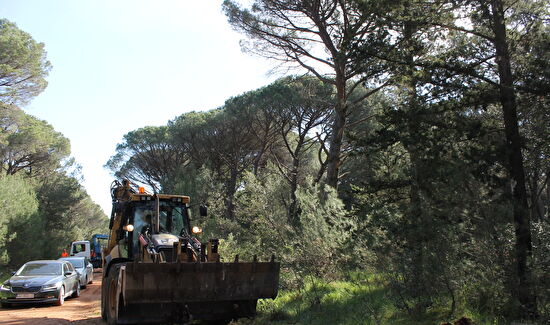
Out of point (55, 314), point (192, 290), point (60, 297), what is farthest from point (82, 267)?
point (192, 290)

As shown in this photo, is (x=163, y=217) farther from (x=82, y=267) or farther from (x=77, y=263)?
(x=77, y=263)

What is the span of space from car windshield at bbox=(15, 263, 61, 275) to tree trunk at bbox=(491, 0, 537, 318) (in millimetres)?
11286

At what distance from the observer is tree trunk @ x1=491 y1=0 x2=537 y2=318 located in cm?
583

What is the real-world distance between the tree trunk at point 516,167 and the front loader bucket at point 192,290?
370 cm

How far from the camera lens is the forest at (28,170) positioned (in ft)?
74.8

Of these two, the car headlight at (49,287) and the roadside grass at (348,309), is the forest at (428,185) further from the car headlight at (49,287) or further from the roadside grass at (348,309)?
the car headlight at (49,287)

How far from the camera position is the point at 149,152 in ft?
110

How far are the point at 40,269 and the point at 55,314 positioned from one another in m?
2.96

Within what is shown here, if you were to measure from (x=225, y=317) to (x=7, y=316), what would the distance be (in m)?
5.06

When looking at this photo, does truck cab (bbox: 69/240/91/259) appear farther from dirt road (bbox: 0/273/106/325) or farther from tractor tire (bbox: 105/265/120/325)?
tractor tire (bbox: 105/265/120/325)

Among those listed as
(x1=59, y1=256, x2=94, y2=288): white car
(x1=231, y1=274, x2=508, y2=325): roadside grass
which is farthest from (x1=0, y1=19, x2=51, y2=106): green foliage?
(x1=231, y1=274, x2=508, y2=325): roadside grass

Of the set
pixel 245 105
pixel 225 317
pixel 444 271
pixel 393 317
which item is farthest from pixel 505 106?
pixel 245 105

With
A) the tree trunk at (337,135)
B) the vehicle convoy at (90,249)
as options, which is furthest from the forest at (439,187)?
the vehicle convoy at (90,249)

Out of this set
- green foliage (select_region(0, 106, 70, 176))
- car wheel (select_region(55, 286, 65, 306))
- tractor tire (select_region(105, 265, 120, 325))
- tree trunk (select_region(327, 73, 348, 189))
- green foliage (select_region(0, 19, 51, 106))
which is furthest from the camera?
green foliage (select_region(0, 106, 70, 176))
